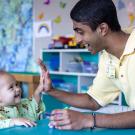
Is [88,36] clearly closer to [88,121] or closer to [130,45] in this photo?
[130,45]

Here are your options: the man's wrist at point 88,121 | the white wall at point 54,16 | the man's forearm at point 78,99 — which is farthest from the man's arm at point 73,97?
the white wall at point 54,16

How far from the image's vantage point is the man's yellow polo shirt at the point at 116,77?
1316mm

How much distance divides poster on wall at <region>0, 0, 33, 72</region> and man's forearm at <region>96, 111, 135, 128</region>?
3.13 m

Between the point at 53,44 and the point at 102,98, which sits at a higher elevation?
the point at 53,44

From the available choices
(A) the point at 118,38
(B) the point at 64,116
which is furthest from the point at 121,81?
(B) the point at 64,116

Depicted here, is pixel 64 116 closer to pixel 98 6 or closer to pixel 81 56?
pixel 98 6

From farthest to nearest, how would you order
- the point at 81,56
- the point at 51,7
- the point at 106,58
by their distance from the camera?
the point at 51,7 → the point at 81,56 → the point at 106,58

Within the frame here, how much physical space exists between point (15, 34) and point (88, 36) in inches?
Answer: 125

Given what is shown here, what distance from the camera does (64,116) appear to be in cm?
119

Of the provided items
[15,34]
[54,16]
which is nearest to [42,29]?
[54,16]

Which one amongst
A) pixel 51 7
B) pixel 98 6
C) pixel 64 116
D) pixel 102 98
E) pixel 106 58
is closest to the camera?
pixel 64 116

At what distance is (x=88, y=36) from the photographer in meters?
1.35

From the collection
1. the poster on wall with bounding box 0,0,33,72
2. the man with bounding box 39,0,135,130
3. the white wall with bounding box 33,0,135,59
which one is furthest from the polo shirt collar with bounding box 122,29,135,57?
the poster on wall with bounding box 0,0,33,72

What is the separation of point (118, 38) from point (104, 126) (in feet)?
1.25
